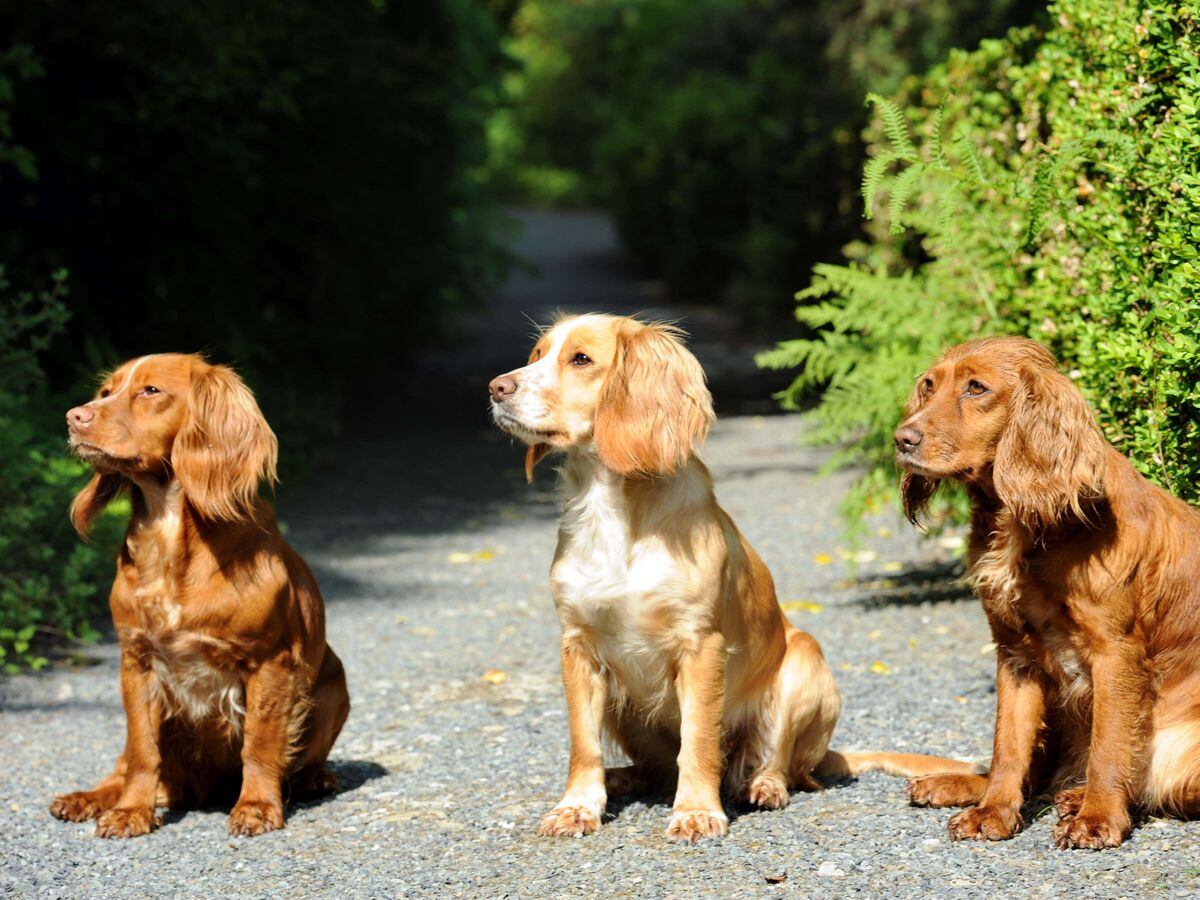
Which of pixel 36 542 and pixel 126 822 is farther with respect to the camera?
pixel 36 542

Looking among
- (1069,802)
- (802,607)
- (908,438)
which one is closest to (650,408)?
(908,438)

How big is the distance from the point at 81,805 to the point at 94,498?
3.41ft

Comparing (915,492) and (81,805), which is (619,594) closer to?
(915,492)

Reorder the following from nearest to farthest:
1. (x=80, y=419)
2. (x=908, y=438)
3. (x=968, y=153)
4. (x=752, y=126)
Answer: (x=908, y=438) → (x=80, y=419) → (x=968, y=153) → (x=752, y=126)

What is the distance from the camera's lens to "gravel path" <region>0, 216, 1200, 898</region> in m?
4.19

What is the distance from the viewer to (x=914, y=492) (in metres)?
4.59

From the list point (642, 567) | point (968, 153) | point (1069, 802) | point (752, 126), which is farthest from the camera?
point (752, 126)

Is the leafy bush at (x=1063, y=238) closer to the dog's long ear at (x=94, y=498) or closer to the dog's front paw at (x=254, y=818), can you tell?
the dog's long ear at (x=94, y=498)

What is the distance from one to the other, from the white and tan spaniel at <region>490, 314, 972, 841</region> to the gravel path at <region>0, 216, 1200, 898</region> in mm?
282

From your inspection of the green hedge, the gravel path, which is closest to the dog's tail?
the gravel path

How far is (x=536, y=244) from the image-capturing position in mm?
35281

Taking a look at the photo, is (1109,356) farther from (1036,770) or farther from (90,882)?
(90,882)

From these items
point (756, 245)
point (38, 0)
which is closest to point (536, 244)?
point (756, 245)

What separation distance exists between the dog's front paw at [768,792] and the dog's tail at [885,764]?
0.30m
